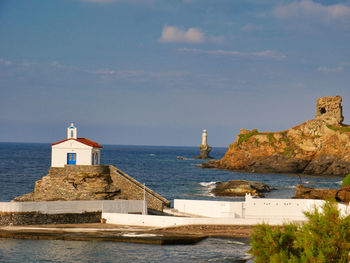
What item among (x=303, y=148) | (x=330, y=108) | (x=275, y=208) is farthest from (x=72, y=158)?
(x=330, y=108)

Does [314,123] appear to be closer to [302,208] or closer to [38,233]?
[302,208]

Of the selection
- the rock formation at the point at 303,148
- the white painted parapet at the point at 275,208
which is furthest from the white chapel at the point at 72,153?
the rock formation at the point at 303,148

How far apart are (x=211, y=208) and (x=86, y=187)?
37.4 ft

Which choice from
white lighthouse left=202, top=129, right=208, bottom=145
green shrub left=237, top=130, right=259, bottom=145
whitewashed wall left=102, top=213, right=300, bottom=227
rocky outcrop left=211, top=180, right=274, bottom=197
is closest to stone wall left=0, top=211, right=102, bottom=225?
whitewashed wall left=102, top=213, right=300, bottom=227

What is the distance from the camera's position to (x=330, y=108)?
128125 mm

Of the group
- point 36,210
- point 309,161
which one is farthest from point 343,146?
point 36,210

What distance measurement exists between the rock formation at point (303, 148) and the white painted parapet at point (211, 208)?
7636cm

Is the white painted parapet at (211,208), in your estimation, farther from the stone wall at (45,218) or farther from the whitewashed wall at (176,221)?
the stone wall at (45,218)

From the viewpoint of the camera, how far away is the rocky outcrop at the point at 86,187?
1745 inches

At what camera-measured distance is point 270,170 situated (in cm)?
12188

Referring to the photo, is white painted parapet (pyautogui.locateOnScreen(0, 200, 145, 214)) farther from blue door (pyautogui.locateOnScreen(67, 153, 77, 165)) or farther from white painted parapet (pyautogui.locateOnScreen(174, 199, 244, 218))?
blue door (pyautogui.locateOnScreen(67, 153, 77, 165))

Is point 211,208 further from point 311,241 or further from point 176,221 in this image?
point 311,241

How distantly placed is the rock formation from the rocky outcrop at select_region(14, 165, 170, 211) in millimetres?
76233

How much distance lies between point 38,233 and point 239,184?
43.9 meters
